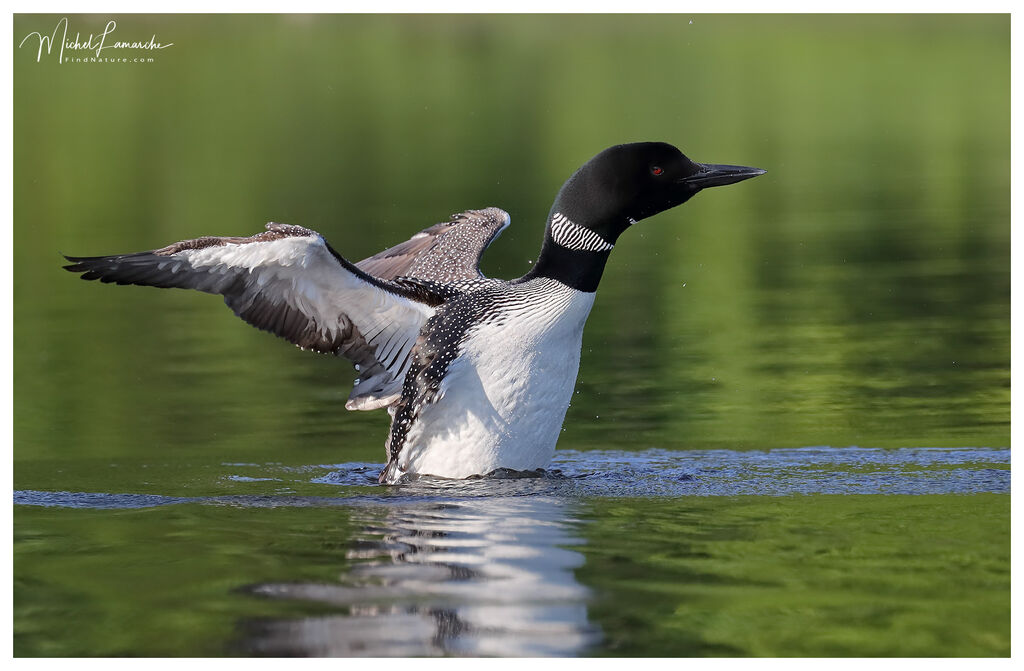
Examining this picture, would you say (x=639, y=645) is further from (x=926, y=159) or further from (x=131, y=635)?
(x=926, y=159)

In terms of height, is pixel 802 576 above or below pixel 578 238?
below

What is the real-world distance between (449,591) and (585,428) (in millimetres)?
3857

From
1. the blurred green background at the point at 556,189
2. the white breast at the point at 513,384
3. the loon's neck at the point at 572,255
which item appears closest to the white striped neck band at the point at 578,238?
the loon's neck at the point at 572,255

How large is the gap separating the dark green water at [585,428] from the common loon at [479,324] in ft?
1.15

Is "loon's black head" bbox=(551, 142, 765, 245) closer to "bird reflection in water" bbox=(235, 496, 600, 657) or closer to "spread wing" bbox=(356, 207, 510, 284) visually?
"spread wing" bbox=(356, 207, 510, 284)

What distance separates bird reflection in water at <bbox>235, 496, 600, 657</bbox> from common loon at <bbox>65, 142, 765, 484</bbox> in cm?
79

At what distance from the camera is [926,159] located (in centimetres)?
2480

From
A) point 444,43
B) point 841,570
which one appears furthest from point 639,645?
point 444,43

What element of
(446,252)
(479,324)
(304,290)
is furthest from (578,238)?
(446,252)

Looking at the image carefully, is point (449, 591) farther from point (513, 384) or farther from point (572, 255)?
point (572, 255)

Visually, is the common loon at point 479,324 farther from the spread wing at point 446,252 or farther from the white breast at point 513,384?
the spread wing at point 446,252

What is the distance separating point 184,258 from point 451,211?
1239 centimetres

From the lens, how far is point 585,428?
33.4ft

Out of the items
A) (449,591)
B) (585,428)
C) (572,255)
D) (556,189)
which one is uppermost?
(556,189)
